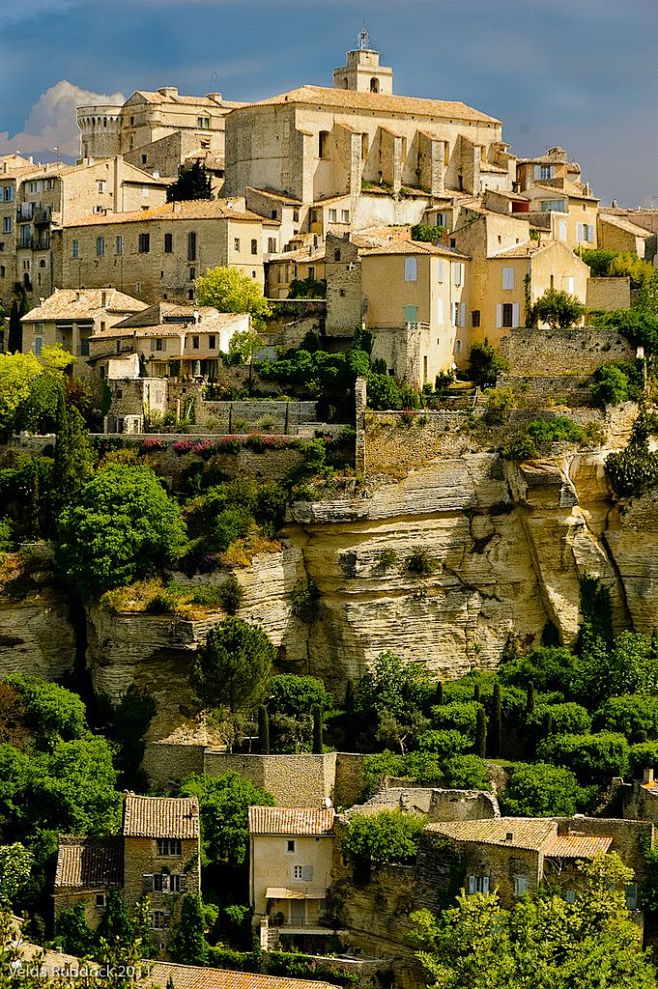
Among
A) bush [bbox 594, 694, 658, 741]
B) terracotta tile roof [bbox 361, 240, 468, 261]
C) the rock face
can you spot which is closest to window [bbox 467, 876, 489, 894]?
bush [bbox 594, 694, 658, 741]

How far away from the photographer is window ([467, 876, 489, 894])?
145ft

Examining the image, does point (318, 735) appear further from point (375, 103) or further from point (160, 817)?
point (375, 103)

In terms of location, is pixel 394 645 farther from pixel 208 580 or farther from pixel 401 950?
pixel 401 950

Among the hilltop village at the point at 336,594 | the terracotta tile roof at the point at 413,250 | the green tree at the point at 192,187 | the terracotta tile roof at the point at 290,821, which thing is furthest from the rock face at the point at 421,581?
the green tree at the point at 192,187

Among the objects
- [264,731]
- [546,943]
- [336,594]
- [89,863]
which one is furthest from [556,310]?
[546,943]

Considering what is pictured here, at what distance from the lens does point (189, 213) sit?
2564 inches

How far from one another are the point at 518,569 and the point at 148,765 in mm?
10348

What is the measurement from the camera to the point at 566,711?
166ft

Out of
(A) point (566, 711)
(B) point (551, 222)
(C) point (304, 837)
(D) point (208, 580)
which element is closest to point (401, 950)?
(C) point (304, 837)

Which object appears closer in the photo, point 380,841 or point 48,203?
point 380,841

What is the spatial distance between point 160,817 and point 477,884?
278 inches

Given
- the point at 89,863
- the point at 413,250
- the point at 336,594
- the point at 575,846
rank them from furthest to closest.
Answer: the point at 413,250 → the point at 336,594 → the point at 89,863 → the point at 575,846

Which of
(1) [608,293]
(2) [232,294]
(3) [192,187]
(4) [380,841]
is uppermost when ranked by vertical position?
(3) [192,187]

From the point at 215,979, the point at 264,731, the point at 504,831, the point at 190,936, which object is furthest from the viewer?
the point at 264,731
